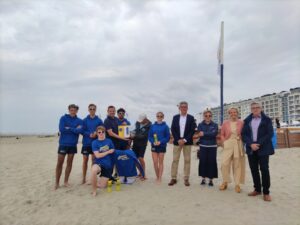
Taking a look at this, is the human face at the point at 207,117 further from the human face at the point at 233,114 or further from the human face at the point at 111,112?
the human face at the point at 111,112

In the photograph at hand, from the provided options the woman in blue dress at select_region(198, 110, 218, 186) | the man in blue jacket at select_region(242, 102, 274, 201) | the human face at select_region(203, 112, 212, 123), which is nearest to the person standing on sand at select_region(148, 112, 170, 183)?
the woman in blue dress at select_region(198, 110, 218, 186)

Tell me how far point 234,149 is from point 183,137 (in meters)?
1.18

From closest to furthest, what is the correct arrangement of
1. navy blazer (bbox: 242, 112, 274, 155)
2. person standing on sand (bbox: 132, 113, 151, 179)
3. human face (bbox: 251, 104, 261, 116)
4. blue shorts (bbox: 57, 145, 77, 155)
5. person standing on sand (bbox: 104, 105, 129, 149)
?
navy blazer (bbox: 242, 112, 274, 155) → human face (bbox: 251, 104, 261, 116) → blue shorts (bbox: 57, 145, 77, 155) → person standing on sand (bbox: 104, 105, 129, 149) → person standing on sand (bbox: 132, 113, 151, 179)

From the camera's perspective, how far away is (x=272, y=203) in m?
4.70

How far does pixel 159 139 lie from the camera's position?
20.5 feet

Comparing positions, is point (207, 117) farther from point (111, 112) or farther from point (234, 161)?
point (111, 112)

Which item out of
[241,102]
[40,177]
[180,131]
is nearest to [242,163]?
[180,131]

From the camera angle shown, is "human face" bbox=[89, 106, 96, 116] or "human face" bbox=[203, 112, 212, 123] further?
"human face" bbox=[89, 106, 96, 116]

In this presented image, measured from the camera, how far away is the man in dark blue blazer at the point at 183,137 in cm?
604

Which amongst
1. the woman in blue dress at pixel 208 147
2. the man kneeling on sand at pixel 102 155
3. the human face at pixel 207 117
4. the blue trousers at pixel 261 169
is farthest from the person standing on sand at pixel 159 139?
the blue trousers at pixel 261 169

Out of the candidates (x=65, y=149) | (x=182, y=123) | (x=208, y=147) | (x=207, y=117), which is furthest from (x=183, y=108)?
(x=65, y=149)

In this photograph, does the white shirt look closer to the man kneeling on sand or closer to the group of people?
the group of people

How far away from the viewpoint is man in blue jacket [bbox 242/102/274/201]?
489 centimetres

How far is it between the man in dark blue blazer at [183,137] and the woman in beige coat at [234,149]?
815mm
